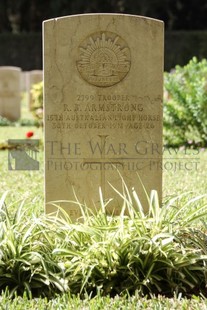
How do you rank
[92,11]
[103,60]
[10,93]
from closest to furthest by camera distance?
1. [103,60]
2. [10,93]
3. [92,11]

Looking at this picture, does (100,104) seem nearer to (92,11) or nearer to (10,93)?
(10,93)

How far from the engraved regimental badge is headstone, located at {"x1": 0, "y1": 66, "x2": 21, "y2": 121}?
10.5m

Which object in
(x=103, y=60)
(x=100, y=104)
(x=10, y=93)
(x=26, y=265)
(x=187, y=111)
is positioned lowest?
(x=26, y=265)

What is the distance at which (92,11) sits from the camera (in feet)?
96.8

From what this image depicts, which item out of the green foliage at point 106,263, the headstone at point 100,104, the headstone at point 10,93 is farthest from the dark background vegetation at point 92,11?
the green foliage at point 106,263

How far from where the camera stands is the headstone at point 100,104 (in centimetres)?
432

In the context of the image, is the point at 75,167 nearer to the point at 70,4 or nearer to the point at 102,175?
the point at 102,175

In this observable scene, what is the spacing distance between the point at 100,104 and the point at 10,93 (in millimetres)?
10738

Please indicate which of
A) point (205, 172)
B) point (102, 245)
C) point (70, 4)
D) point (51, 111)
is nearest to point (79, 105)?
point (51, 111)

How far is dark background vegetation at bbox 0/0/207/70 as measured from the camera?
87.8ft

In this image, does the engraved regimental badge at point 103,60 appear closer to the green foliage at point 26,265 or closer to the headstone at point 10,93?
the green foliage at point 26,265

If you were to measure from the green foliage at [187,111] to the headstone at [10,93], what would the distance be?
5885 millimetres

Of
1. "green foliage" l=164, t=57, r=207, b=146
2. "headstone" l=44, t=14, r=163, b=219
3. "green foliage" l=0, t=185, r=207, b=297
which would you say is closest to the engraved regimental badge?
"headstone" l=44, t=14, r=163, b=219

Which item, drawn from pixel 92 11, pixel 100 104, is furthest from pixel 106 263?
pixel 92 11
